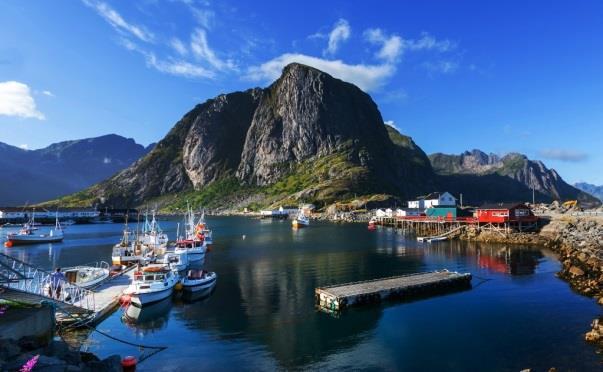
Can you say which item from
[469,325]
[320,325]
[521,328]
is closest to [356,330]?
[320,325]

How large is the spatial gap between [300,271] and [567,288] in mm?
36907

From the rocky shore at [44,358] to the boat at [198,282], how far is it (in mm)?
23006

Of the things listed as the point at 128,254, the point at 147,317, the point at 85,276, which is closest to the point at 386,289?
the point at 147,317

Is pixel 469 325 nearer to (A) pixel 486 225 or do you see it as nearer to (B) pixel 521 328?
(B) pixel 521 328

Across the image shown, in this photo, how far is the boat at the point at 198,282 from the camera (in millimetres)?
51094

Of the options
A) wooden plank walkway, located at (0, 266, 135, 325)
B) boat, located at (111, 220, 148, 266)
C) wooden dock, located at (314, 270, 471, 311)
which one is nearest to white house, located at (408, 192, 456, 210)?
wooden dock, located at (314, 270, 471, 311)

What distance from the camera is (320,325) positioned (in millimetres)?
38844

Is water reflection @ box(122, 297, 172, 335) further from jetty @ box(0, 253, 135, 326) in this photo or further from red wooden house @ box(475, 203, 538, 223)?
red wooden house @ box(475, 203, 538, 223)

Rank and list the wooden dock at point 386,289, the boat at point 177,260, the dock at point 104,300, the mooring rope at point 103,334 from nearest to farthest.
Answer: the mooring rope at point 103,334 < the dock at point 104,300 < the wooden dock at point 386,289 < the boat at point 177,260

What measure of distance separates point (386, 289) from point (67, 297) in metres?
34.5

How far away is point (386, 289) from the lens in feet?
157

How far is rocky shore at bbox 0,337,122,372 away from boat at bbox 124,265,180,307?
16304 millimetres

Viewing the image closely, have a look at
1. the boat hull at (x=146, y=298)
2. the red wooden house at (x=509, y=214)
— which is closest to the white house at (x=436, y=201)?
the red wooden house at (x=509, y=214)

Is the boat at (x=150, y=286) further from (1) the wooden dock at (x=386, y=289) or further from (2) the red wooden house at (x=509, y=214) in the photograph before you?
(2) the red wooden house at (x=509, y=214)
